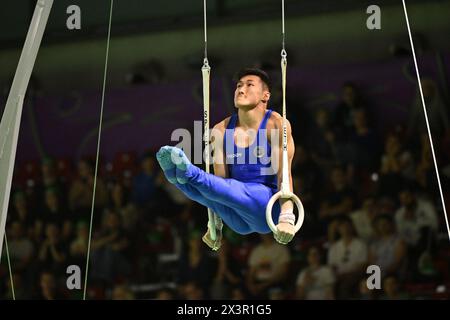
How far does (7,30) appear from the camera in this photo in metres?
11.4

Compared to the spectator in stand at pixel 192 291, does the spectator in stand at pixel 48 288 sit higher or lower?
higher

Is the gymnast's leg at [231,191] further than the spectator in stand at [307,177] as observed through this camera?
No

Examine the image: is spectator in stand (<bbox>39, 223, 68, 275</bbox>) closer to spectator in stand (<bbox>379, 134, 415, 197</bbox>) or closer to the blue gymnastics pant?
spectator in stand (<bbox>379, 134, 415, 197</bbox>)

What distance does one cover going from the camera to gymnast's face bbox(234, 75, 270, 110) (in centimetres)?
662

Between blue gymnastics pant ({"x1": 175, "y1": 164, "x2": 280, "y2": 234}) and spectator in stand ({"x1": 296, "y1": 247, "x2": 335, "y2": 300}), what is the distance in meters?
3.01

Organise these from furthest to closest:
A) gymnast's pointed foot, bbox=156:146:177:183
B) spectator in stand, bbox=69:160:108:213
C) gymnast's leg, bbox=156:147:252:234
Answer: spectator in stand, bbox=69:160:108:213
gymnast's leg, bbox=156:147:252:234
gymnast's pointed foot, bbox=156:146:177:183

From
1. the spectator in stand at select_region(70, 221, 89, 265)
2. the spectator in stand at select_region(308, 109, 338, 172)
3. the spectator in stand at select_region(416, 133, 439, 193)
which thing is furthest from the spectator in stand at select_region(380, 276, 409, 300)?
the spectator in stand at select_region(70, 221, 89, 265)

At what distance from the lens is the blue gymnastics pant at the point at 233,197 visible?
628 cm

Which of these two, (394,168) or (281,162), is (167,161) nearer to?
(281,162)

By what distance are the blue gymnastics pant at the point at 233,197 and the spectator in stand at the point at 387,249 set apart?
9.80 ft

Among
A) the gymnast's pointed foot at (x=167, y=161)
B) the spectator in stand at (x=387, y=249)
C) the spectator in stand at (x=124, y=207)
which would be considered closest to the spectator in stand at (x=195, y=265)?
the spectator in stand at (x=124, y=207)

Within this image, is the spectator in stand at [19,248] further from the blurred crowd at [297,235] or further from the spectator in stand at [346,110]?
the spectator in stand at [346,110]

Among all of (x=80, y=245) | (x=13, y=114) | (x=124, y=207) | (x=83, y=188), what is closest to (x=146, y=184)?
(x=124, y=207)

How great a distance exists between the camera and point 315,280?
9656 millimetres
